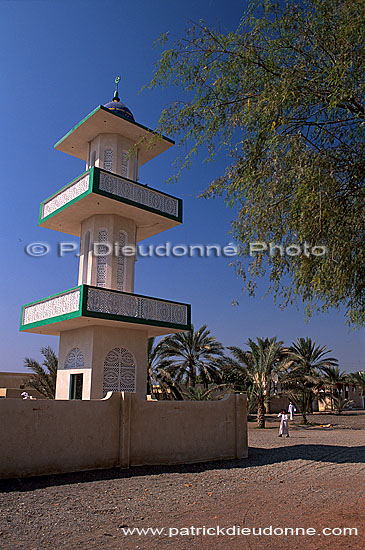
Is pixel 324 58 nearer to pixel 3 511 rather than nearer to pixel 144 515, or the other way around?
pixel 144 515

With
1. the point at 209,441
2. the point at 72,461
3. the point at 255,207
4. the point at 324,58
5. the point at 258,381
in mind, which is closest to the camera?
the point at 324,58

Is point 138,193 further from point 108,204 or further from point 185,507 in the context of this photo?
point 185,507

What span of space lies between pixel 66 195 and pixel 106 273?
315 cm

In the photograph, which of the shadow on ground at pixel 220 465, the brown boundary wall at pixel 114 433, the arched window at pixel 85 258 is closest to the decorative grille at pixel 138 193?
the arched window at pixel 85 258

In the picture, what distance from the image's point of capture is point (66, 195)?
16734mm

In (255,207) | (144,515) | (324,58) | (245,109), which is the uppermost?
(324,58)

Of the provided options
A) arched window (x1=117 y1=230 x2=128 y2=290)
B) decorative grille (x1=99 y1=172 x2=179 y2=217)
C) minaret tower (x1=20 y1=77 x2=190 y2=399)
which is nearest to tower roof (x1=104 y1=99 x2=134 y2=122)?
minaret tower (x1=20 y1=77 x2=190 y2=399)

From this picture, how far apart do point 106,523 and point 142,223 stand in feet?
40.3

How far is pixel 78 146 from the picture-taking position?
18.8m

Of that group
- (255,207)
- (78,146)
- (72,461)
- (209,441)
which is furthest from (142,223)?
(255,207)

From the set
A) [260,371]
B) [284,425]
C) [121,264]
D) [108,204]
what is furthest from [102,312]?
[260,371]

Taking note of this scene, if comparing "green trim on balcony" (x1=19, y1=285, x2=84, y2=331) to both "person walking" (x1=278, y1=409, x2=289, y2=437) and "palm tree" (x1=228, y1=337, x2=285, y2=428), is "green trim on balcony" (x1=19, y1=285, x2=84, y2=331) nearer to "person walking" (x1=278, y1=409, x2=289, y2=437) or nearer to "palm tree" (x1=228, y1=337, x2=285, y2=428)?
"person walking" (x1=278, y1=409, x2=289, y2=437)

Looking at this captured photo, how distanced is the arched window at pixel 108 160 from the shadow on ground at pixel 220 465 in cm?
1060

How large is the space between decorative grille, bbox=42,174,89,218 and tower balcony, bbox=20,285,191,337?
3442 millimetres
